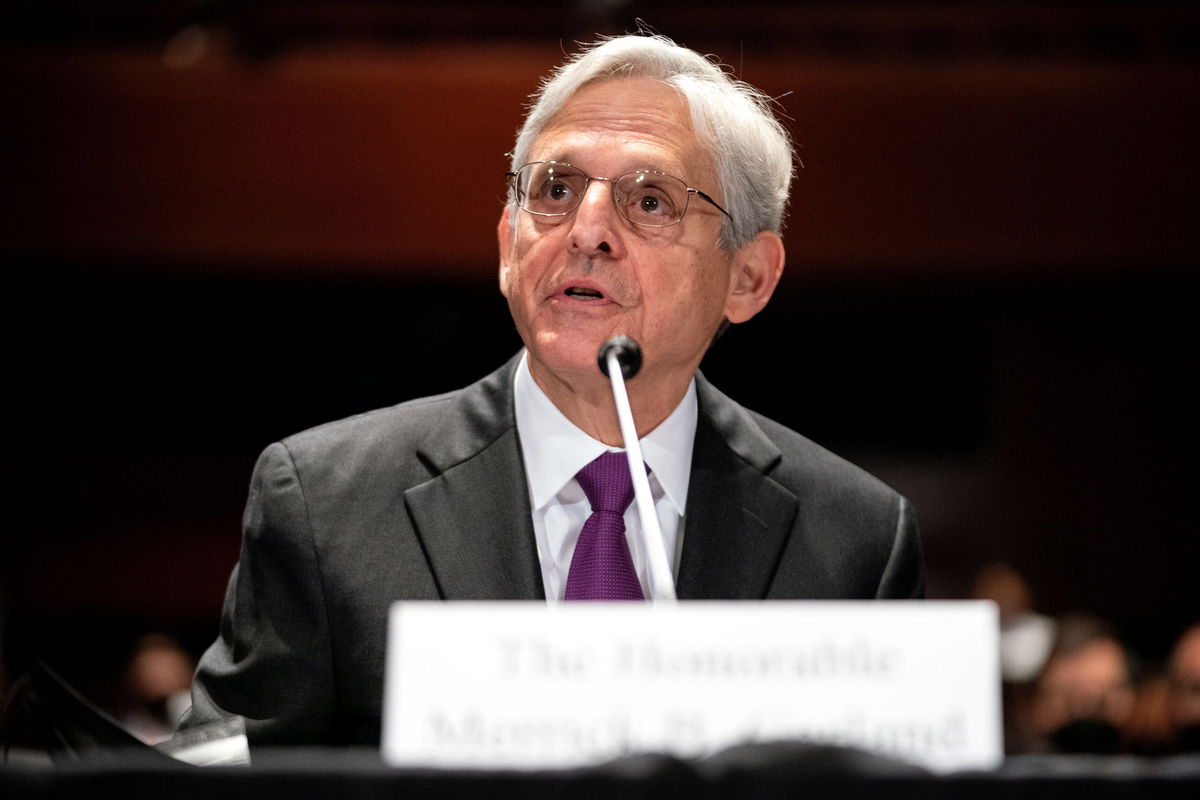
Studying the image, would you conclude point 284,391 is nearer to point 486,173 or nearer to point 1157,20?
point 486,173

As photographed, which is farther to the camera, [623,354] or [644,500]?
[623,354]

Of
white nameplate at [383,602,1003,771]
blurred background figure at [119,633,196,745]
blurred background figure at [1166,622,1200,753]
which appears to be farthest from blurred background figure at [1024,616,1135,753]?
white nameplate at [383,602,1003,771]

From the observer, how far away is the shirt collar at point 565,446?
Result: 1621mm

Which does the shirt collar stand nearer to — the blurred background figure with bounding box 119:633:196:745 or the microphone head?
the microphone head

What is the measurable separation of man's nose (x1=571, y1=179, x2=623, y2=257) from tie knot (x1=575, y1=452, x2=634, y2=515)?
0.83ft

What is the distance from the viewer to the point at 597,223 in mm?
1609

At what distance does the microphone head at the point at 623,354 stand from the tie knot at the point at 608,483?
0.17 metres

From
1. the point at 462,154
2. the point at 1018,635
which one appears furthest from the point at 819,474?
the point at 462,154

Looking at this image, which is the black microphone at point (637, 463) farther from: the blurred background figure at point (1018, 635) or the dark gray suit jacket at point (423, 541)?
the blurred background figure at point (1018, 635)

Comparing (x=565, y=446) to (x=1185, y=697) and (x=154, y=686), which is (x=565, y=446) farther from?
(x=154, y=686)

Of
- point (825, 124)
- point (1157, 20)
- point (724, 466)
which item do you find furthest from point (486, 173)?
point (724, 466)

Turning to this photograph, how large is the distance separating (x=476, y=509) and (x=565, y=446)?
0.47 ft

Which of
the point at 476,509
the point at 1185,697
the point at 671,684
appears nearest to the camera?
the point at 671,684

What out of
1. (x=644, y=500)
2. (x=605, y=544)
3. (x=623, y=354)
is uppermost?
(x=623, y=354)
